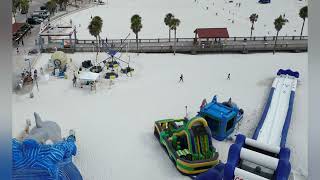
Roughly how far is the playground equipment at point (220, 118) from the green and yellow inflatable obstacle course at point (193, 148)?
3007 mm

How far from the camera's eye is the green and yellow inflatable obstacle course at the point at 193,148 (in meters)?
20.5

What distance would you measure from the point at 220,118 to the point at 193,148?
3.65 metres

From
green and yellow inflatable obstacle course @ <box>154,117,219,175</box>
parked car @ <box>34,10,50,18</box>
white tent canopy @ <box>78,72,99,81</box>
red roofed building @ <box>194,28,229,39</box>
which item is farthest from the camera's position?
Answer: parked car @ <box>34,10,50,18</box>

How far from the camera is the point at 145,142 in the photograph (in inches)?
939

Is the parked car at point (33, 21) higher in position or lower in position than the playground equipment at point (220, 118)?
higher

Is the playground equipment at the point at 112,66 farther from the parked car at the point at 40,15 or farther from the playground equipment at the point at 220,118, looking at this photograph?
the parked car at the point at 40,15

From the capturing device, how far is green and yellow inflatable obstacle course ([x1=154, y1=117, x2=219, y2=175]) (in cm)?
2052

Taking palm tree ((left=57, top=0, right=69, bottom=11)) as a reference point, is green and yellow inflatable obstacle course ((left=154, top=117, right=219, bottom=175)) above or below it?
below

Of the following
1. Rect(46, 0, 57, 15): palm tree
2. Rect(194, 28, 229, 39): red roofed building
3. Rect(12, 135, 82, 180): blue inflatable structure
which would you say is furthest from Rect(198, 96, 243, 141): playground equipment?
Rect(46, 0, 57, 15): palm tree

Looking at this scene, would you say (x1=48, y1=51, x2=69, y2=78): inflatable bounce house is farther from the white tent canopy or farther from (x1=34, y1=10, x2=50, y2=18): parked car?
(x1=34, y1=10, x2=50, y2=18): parked car

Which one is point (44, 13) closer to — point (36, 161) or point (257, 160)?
point (36, 161)

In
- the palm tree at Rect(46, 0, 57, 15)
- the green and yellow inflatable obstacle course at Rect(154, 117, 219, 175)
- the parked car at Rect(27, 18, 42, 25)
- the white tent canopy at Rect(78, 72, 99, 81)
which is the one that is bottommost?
the green and yellow inflatable obstacle course at Rect(154, 117, 219, 175)

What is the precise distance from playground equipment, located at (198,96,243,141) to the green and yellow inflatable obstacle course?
118 inches

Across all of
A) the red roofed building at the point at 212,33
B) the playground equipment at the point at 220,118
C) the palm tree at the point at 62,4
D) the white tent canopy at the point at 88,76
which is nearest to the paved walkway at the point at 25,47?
the palm tree at the point at 62,4
